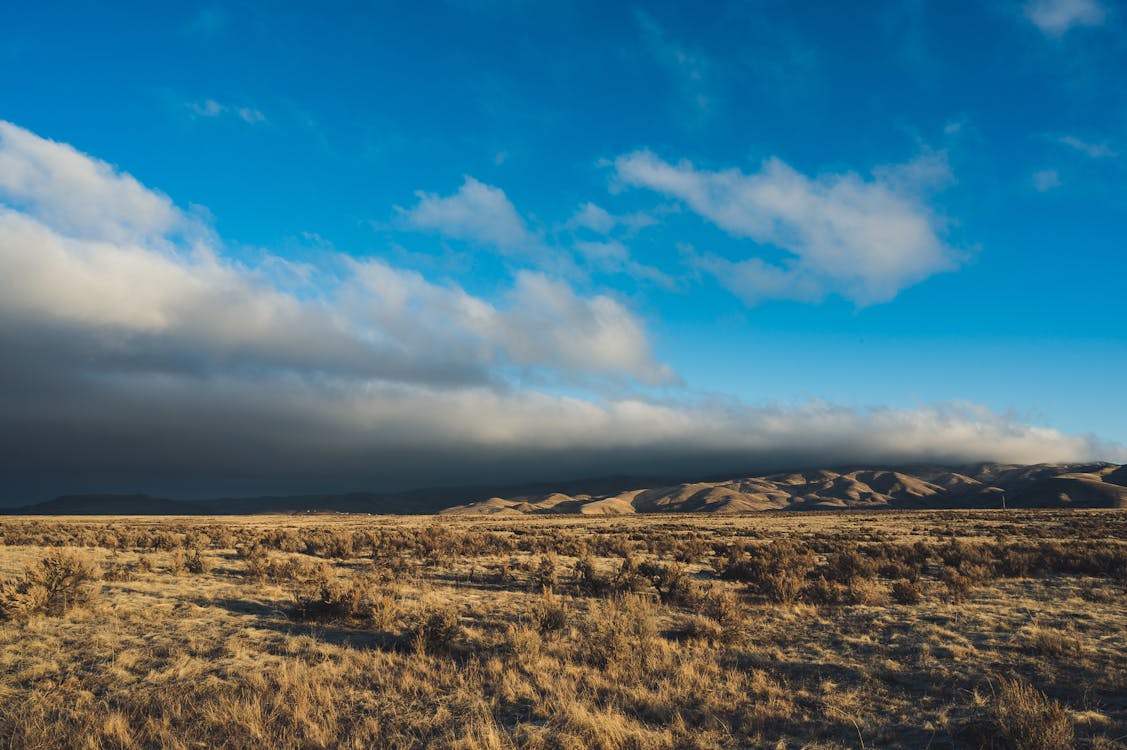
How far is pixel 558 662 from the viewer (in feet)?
30.2

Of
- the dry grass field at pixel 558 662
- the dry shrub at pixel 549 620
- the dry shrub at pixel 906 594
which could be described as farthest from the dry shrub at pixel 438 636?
the dry shrub at pixel 906 594

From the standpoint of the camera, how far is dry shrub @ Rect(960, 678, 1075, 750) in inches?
227

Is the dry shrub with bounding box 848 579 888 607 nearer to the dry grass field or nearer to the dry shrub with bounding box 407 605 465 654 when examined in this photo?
the dry grass field

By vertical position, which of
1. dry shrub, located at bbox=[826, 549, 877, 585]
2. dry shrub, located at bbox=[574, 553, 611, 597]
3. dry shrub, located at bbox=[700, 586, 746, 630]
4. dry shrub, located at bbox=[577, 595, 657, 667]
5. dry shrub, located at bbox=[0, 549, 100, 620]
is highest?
dry shrub, located at bbox=[0, 549, 100, 620]

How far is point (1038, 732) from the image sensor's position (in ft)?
19.1

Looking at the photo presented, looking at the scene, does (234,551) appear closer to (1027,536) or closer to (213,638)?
(213,638)

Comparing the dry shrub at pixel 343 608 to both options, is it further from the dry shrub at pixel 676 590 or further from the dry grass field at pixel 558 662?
the dry shrub at pixel 676 590

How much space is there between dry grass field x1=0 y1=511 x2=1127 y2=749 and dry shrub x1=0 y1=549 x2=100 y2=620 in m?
0.05

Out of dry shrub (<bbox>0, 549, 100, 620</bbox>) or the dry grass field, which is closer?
the dry grass field

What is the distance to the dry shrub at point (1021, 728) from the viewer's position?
577 centimetres

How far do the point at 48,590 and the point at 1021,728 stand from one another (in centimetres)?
1832

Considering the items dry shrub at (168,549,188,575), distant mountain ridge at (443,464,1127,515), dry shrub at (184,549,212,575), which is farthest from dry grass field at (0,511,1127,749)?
distant mountain ridge at (443,464,1127,515)

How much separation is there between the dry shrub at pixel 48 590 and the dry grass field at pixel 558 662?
0.17 ft

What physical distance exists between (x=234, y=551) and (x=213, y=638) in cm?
1856
